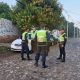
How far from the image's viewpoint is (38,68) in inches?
621

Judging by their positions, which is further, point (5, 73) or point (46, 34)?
point (46, 34)

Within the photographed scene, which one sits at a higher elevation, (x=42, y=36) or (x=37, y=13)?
(x=37, y=13)

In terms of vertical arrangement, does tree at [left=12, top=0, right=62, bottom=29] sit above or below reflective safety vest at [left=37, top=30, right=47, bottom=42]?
above

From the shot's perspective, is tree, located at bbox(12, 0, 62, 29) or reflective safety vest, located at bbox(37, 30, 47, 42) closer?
reflective safety vest, located at bbox(37, 30, 47, 42)

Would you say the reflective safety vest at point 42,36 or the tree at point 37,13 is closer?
the reflective safety vest at point 42,36

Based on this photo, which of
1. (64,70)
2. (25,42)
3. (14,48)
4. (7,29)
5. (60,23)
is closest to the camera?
(64,70)

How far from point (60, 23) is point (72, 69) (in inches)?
1041

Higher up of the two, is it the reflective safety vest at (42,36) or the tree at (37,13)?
the tree at (37,13)

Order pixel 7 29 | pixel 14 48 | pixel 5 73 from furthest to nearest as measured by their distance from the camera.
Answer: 1. pixel 7 29
2. pixel 14 48
3. pixel 5 73

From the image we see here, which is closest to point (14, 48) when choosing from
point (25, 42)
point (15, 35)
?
point (25, 42)

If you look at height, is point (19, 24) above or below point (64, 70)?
above

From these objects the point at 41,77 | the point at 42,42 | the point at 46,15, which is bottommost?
the point at 41,77

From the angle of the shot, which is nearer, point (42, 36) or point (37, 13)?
point (42, 36)

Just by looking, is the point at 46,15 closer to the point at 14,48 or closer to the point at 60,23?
the point at 60,23
